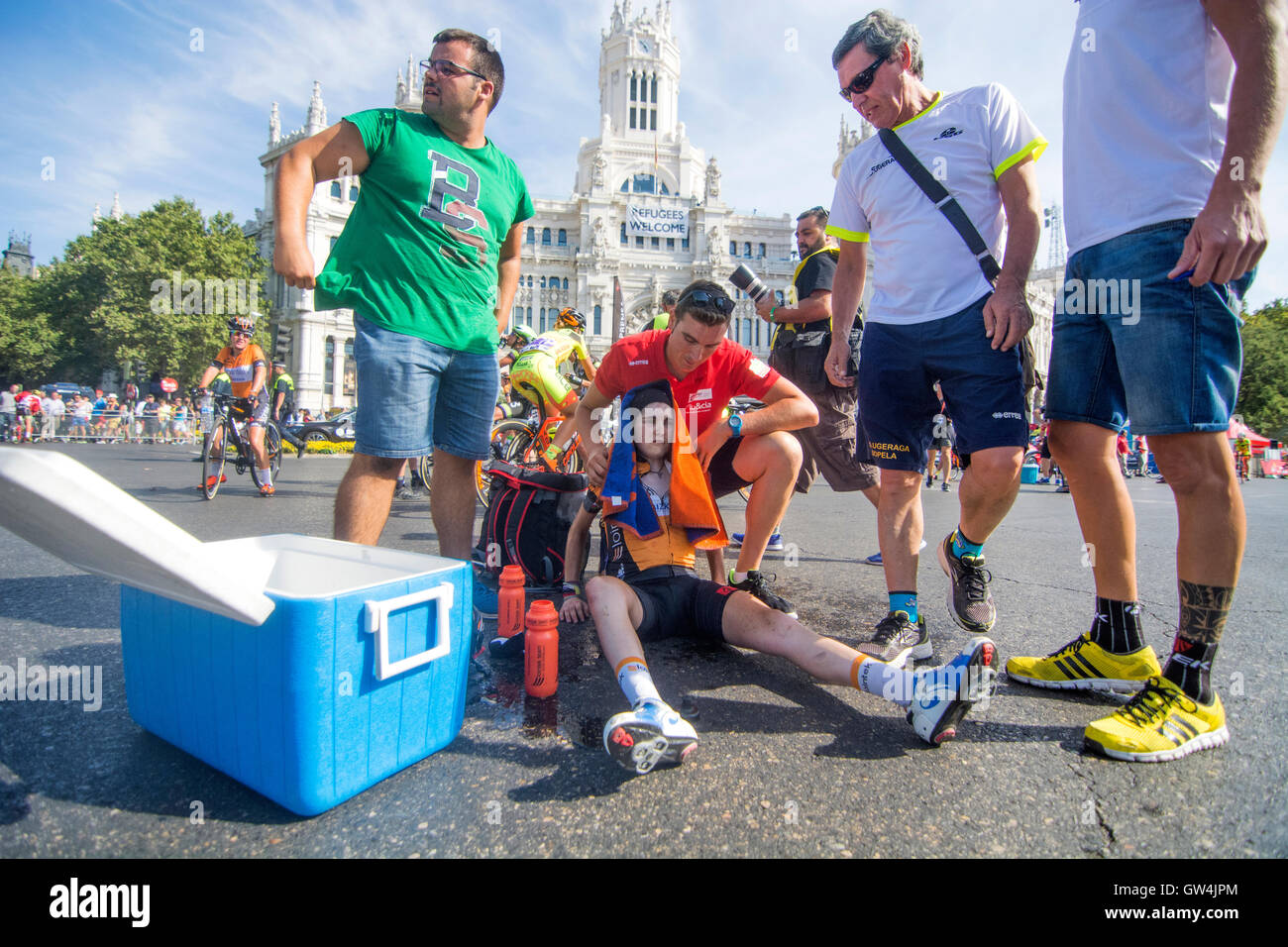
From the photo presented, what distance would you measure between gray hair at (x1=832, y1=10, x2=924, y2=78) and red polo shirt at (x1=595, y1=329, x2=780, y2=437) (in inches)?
46.9

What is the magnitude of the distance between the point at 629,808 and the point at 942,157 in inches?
95.7

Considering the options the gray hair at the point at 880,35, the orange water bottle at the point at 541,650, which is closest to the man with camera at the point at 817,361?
the gray hair at the point at 880,35

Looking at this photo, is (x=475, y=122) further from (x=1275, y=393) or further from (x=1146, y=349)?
(x=1275, y=393)

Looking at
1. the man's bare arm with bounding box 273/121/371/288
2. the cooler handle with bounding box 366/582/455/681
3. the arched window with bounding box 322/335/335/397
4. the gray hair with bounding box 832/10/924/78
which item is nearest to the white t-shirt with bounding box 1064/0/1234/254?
the gray hair with bounding box 832/10/924/78

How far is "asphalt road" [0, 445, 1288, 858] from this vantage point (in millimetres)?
1287

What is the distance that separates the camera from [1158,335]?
1.77 meters

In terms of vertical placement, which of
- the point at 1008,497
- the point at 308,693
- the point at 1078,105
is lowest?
the point at 308,693

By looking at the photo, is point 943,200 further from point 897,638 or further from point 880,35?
point 897,638

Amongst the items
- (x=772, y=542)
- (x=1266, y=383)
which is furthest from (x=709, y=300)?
(x=1266, y=383)

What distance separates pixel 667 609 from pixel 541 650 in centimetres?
46

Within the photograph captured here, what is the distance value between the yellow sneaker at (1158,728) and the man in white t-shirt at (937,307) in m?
0.58

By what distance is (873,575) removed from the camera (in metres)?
3.91

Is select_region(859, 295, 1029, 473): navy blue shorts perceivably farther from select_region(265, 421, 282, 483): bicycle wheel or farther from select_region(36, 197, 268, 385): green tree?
select_region(36, 197, 268, 385): green tree
